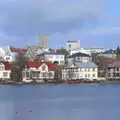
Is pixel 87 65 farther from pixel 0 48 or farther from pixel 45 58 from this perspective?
pixel 0 48

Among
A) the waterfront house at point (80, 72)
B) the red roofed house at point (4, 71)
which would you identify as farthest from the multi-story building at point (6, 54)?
the red roofed house at point (4, 71)

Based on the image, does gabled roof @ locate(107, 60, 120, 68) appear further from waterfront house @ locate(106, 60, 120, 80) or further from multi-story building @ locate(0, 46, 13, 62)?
multi-story building @ locate(0, 46, 13, 62)

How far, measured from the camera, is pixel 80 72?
397ft

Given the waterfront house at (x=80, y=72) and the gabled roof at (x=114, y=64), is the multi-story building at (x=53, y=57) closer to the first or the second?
the gabled roof at (x=114, y=64)

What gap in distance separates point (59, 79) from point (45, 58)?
26.3 m

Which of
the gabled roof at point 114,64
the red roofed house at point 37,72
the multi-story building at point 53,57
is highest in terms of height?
the multi-story building at point 53,57

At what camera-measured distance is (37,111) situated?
35812mm

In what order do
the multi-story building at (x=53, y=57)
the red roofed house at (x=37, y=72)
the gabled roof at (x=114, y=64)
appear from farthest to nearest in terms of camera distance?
the multi-story building at (x=53, y=57), the gabled roof at (x=114, y=64), the red roofed house at (x=37, y=72)

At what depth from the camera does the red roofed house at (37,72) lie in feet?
369

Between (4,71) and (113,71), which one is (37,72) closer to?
(4,71)

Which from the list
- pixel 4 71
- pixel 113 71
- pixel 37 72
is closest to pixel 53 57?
pixel 113 71

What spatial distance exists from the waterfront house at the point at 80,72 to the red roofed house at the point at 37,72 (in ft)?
19.2

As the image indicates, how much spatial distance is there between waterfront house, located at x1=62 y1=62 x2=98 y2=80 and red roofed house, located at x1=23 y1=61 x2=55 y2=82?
19.2 ft

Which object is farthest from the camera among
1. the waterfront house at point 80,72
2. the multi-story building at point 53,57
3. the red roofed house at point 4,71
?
the multi-story building at point 53,57
